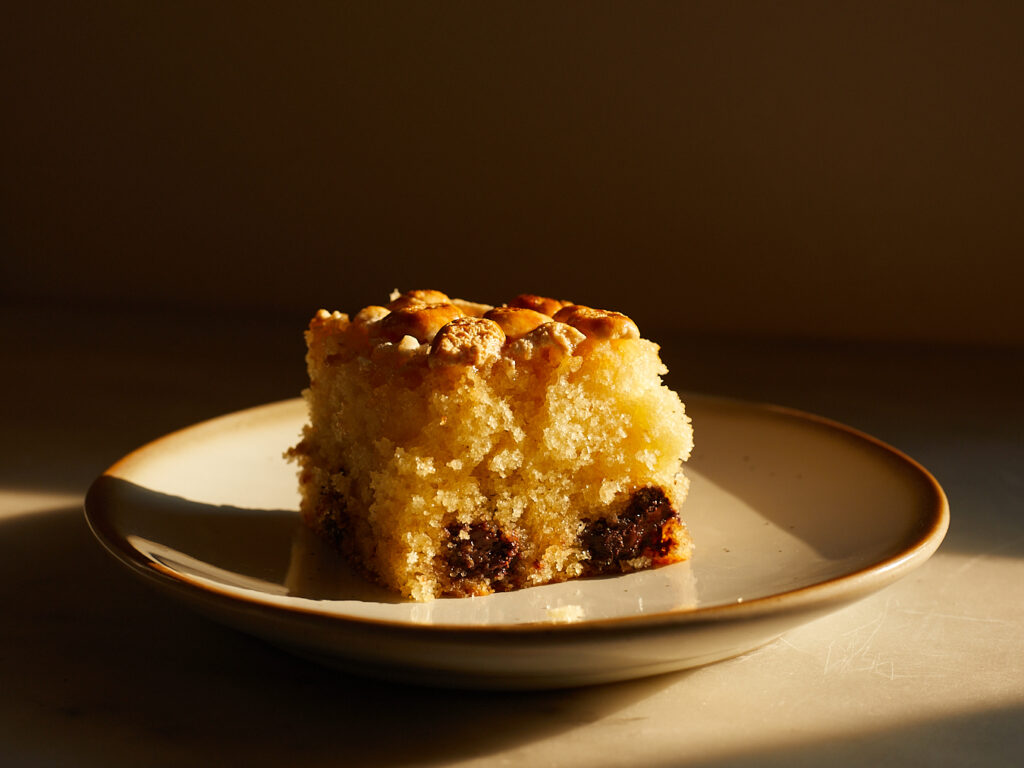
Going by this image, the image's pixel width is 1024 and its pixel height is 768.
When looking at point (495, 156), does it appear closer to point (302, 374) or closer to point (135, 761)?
point (302, 374)

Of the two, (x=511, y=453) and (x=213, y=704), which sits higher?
(x=511, y=453)

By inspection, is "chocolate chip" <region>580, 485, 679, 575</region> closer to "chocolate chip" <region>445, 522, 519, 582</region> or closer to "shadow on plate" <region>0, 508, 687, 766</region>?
Result: "chocolate chip" <region>445, 522, 519, 582</region>

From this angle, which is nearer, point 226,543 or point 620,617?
point 620,617

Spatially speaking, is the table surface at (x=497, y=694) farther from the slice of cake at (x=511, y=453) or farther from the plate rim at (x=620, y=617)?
the slice of cake at (x=511, y=453)

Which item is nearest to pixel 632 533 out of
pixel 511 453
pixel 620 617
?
pixel 511 453

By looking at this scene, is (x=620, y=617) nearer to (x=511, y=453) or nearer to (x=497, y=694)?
(x=497, y=694)

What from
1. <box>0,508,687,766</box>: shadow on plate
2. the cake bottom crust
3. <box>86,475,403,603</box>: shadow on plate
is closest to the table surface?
<box>0,508,687,766</box>: shadow on plate
